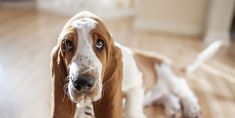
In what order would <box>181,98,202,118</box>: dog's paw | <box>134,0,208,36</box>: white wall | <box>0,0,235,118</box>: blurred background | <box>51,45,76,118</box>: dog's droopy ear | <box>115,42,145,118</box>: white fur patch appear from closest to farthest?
1. <box>51,45,76,118</box>: dog's droopy ear
2. <box>115,42,145,118</box>: white fur patch
3. <box>181,98,202,118</box>: dog's paw
4. <box>0,0,235,118</box>: blurred background
5. <box>134,0,208,36</box>: white wall

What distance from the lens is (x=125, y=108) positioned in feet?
4.37

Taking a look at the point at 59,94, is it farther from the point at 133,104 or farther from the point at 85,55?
the point at 133,104

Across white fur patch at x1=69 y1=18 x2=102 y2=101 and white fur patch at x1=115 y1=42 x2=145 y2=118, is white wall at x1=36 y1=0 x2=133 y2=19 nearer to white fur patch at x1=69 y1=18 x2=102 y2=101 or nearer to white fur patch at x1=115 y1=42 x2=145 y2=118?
white fur patch at x1=115 y1=42 x2=145 y2=118

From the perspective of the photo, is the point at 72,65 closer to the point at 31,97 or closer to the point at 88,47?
the point at 88,47

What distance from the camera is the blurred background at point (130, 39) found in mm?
1772

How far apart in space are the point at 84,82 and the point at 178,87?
840 mm

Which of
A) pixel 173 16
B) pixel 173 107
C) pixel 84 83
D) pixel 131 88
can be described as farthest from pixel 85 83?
pixel 173 16

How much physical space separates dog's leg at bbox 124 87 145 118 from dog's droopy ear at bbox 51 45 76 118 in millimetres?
280

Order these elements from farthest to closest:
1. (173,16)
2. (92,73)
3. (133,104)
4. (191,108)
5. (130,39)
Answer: (173,16), (130,39), (191,108), (133,104), (92,73)

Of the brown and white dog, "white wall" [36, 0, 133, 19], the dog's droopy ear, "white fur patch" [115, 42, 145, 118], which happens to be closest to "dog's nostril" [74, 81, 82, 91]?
the brown and white dog

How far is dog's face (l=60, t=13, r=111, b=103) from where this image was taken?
953 millimetres

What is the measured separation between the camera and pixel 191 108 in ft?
5.32

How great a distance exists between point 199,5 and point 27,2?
183 cm

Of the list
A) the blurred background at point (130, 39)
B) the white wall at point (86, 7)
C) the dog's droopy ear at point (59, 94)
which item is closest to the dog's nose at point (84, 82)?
the dog's droopy ear at point (59, 94)
